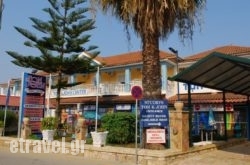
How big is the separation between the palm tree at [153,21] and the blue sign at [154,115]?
41 centimetres

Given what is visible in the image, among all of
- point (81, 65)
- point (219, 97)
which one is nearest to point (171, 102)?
point (219, 97)

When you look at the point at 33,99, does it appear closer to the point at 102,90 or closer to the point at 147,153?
the point at 147,153

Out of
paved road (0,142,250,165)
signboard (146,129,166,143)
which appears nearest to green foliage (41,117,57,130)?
paved road (0,142,250,165)

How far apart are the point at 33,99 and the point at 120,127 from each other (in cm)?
632

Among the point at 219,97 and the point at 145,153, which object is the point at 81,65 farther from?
the point at 145,153

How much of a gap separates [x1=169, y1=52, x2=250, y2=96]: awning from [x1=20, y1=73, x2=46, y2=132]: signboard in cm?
844

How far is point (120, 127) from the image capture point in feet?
53.3

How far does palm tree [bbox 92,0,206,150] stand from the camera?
14148 millimetres

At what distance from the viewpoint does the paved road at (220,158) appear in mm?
12625

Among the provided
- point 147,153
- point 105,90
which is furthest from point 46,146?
point 105,90

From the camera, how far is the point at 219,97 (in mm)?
24266

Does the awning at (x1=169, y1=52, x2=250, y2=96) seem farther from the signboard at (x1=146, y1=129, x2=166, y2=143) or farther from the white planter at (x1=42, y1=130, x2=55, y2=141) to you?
the white planter at (x1=42, y1=130, x2=55, y2=141)

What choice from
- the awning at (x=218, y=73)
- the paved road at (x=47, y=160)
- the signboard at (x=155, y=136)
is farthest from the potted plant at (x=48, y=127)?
the awning at (x=218, y=73)

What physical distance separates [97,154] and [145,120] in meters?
2.19
